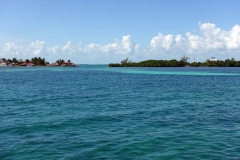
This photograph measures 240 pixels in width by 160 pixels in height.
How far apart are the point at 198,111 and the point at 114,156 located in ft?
52.7

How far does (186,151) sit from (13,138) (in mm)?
12531

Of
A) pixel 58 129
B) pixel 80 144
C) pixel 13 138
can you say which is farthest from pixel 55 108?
pixel 80 144

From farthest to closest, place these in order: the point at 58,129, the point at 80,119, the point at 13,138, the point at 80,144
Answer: the point at 80,119, the point at 58,129, the point at 13,138, the point at 80,144

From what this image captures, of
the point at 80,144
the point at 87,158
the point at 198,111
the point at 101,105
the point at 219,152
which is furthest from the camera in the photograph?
the point at 101,105

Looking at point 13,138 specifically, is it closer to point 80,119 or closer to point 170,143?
point 80,119

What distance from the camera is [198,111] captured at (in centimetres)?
2709

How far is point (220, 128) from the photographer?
65.3ft

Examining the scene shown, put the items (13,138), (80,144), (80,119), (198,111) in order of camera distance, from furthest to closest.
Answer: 1. (198,111)
2. (80,119)
3. (13,138)
4. (80,144)

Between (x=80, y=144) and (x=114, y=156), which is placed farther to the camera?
(x=80, y=144)

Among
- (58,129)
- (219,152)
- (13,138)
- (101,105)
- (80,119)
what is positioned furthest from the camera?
(101,105)

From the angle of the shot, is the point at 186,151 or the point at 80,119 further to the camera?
the point at 80,119

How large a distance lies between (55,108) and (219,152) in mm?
20307

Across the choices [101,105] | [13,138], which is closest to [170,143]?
[13,138]

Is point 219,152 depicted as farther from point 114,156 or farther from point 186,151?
point 114,156
